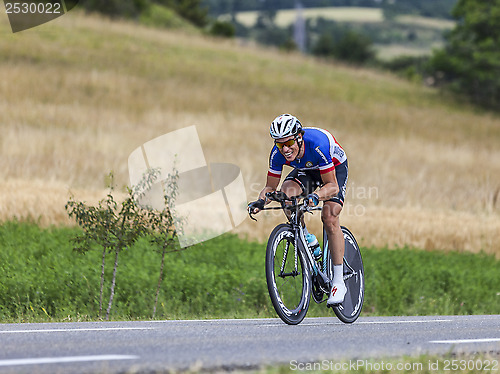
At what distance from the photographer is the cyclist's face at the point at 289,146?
811cm

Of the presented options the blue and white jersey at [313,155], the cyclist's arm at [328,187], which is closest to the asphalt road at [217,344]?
the cyclist's arm at [328,187]

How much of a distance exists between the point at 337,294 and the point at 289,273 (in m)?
0.58

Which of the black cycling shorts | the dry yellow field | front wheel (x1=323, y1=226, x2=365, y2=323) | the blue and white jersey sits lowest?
the dry yellow field

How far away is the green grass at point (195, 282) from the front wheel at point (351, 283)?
2.56 m

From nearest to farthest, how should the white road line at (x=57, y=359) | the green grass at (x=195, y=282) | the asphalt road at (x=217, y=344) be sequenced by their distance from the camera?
the white road line at (x=57, y=359)
the asphalt road at (x=217, y=344)
the green grass at (x=195, y=282)

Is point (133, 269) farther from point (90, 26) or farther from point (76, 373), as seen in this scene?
point (90, 26)

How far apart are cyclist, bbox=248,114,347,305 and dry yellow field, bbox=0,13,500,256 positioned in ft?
11.4

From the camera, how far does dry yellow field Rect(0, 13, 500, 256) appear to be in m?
19.8

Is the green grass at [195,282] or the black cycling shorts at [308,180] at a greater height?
the black cycling shorts at [308,180]

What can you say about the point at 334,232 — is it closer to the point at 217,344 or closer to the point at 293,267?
the point at 293,267

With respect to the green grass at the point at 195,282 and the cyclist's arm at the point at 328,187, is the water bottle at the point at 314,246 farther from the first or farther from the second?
the green grass at the point at 195,282

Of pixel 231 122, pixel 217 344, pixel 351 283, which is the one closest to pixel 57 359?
pixel 217 344

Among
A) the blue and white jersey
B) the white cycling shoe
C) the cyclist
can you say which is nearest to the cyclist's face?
the cyclist

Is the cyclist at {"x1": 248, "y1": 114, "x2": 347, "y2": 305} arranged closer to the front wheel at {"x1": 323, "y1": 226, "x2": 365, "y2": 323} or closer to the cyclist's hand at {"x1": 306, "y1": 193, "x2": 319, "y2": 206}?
the cyclist's hand at {"x1": 306, "y1": 193, "x2": 319, "y2": 206}
